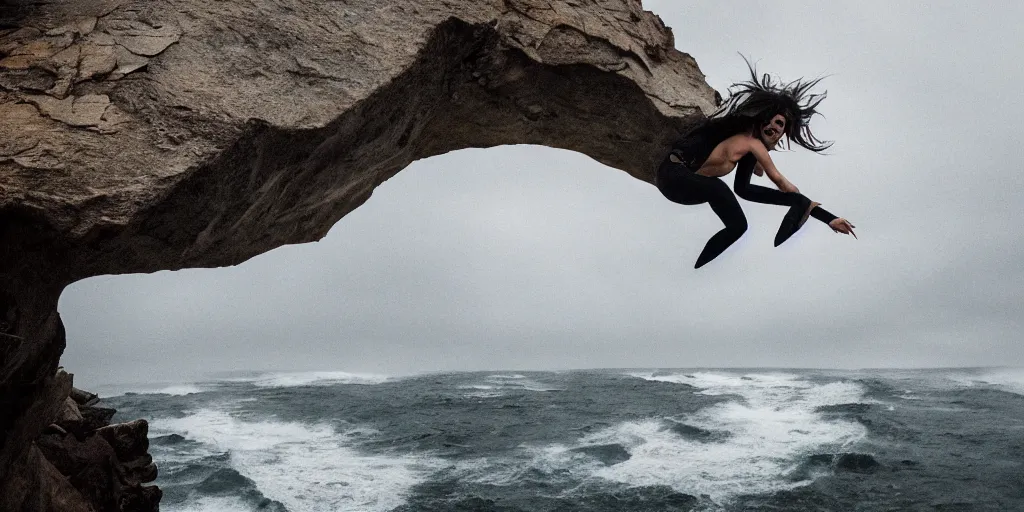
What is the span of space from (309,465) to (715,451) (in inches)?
279

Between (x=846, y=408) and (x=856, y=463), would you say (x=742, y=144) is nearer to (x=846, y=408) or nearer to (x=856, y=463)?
(x=856, y=463)

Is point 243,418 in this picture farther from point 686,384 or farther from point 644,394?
point 686,384

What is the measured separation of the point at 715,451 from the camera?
14.0 m

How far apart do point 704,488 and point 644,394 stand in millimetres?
10425

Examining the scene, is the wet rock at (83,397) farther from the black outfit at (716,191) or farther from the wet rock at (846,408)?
the wet rock at (846,408)

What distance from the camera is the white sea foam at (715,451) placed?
12.3m

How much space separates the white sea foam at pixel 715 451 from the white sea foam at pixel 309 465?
1345 millimetres

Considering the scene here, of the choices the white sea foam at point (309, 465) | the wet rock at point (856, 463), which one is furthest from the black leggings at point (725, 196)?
the wet rock at point (856, 463)

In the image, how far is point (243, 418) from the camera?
→ 18.6 m

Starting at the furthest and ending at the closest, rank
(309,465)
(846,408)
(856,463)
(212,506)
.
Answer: (846,408) → (309,465) → (856,463) → (212,506)

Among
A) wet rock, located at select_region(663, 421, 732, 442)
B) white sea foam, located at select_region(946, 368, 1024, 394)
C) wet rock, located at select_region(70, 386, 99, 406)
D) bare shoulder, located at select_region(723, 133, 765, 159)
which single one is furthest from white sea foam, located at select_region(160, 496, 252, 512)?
white sea foam, located at select_region(946, 368, 1024, 394)

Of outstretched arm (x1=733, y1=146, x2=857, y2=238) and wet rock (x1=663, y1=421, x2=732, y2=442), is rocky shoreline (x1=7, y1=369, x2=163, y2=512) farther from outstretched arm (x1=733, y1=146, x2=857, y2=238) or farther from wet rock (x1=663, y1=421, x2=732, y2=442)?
wet rock (x1=663, y1=421, x2=732, y2=442)

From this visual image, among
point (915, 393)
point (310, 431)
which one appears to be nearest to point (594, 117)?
point (310, 431)

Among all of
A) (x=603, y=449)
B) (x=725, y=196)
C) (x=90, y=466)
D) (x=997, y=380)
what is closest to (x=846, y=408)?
(x=603, y=449)
